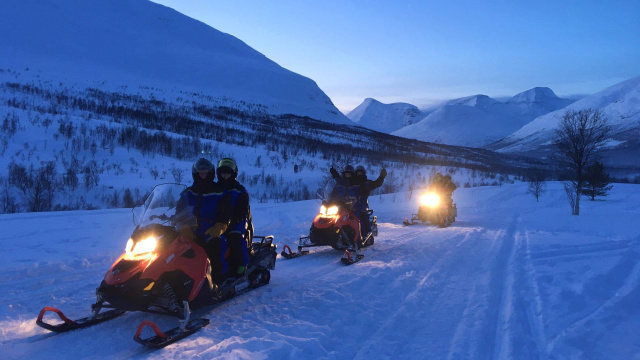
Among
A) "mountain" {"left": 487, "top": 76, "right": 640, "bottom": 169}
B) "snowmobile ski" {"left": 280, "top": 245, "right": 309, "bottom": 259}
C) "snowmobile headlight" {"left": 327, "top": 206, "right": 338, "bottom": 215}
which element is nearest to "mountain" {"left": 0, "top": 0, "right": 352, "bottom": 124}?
"snowmobile ski" {"left": 280, "top": 245, "right": 309, "bottom": 259}

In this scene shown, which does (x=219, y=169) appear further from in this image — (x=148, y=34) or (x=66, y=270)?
(x=148, y=34)

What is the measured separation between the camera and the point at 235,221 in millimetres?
5539

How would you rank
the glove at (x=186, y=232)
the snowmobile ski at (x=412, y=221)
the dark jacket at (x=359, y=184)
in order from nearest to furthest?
the glove at (x=186, y=232)
the dark jacket at (x=359, y=184)
the snowmobile ski at (x=412, y=221)

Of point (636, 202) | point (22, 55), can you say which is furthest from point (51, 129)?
point (22, 55)

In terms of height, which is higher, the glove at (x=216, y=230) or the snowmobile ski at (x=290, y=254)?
the glove at (x=216, y=230)

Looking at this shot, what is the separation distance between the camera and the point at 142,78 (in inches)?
2687

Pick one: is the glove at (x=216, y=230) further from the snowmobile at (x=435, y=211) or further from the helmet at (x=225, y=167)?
the snowmobile at (x=435, y=211)

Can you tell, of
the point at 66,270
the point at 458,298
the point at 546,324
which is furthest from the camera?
the point at 66,270

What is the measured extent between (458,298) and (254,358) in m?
3.21

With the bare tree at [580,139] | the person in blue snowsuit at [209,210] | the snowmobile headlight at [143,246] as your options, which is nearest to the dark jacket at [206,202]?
the person in blue snowsuit at [209,210]

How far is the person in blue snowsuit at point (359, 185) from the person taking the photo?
9453mm

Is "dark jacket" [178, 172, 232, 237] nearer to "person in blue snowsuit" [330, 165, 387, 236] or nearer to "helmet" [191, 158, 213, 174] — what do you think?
"helmet" [191, 158, 213, 174]

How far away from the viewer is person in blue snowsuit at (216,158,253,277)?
218 inches

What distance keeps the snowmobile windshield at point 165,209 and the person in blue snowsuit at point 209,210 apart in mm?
121
